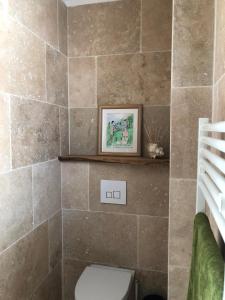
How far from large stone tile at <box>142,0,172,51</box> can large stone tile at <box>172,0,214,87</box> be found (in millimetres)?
409

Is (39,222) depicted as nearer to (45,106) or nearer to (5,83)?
(45,106)

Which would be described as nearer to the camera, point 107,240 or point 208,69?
point 208,69

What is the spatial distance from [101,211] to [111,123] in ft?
2.19

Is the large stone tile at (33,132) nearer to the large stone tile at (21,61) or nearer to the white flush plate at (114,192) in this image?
the large stone tile at (21,61)

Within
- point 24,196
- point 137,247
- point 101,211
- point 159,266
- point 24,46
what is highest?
point 24,46

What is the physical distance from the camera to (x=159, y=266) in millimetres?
1757

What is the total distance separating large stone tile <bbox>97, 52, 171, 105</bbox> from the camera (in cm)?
170

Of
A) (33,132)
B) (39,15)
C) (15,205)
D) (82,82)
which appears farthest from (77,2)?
(15,205)

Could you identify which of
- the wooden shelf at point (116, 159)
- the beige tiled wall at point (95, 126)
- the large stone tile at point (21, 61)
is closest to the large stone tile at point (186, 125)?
the wooden shelf at point (116, 159)

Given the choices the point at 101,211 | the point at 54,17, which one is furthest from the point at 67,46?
the point at 101,211

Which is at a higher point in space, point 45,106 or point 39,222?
point 45,106

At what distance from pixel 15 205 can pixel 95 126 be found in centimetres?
83

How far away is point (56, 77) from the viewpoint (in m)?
1.71

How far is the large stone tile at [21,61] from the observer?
1205 mm
